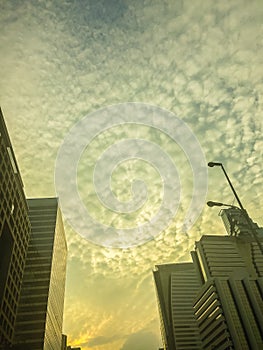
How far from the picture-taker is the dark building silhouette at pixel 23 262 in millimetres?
48500

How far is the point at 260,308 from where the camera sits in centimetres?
12119

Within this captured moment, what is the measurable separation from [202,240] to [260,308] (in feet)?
185

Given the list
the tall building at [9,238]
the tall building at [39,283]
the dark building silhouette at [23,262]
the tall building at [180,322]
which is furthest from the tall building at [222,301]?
the tall building at [39,283]

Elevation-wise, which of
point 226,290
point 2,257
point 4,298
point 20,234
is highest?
point 226,290

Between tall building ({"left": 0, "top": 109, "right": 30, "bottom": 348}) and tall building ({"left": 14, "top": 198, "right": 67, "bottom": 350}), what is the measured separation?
39599 millimetres

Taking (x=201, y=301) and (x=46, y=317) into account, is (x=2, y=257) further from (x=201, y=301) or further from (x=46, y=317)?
(x=201, y=301)

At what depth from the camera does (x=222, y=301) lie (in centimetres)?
11969

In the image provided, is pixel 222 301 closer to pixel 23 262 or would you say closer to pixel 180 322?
pixel 180 322

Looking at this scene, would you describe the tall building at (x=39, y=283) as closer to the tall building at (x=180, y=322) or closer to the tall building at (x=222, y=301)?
the tall building at (x=222, y=301)

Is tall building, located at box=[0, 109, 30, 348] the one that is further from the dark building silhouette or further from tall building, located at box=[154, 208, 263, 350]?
tall building, located at box=[154, 208, 263, 350]

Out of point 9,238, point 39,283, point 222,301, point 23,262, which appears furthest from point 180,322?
point 9,238

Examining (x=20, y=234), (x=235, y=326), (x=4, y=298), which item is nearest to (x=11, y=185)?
(x=20, y=234)

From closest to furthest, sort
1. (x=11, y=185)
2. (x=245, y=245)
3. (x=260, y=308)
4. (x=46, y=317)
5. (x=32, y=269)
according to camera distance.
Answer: (x=11, y=185) → (x=46, y=317) → (x=32, y=269) → (x=260, y=308) → (x=245, y=245)

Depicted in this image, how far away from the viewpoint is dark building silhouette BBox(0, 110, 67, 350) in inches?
1909
